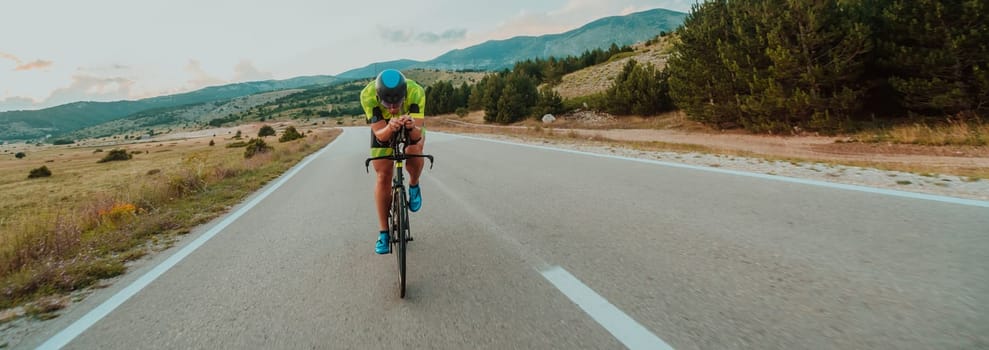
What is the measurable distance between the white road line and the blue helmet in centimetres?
172

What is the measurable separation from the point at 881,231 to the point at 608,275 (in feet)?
7.93

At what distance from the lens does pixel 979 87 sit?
1309cm

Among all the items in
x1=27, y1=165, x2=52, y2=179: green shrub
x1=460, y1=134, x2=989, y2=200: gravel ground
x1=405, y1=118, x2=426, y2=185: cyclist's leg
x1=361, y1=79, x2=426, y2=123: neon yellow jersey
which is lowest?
x1=27, y1=165, x2=52, y2=179: green shrub

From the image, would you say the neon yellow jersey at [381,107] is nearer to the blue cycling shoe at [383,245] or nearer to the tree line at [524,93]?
the blue cycling shoe at [383,245]

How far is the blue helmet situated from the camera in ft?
10.4

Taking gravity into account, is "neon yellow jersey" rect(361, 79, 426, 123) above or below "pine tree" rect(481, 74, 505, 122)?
below

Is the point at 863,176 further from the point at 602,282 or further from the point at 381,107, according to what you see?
the point at 381,107

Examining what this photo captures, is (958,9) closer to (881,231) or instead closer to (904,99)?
(904,99)

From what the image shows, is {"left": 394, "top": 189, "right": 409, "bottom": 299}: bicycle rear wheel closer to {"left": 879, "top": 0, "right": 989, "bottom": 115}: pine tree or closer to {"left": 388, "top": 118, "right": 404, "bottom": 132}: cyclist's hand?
{"left": 388, "top": 118, "right": 404, "bottom": 132}: cyclist's hand

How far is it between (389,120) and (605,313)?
208 cm

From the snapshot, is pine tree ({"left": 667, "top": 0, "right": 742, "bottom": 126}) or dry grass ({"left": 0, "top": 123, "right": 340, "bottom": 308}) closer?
dry grass ({"left": 0, "top": 123, "right": 340, "bottom": 308})

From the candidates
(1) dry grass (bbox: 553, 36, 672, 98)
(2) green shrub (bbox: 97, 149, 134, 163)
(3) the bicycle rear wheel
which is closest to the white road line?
(3) the bicycle rear wheel

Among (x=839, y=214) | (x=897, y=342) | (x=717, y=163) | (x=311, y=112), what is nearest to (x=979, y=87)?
(x=717, y=163)

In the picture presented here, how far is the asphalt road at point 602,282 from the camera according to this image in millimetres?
2281
